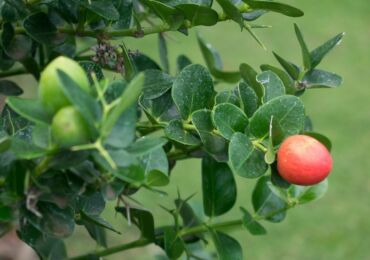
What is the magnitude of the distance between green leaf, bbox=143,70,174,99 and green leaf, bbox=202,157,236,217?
172 mm

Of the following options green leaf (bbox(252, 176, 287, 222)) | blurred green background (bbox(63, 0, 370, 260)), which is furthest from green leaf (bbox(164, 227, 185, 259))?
blurred green background (bbox(63, 0, 370, 260))

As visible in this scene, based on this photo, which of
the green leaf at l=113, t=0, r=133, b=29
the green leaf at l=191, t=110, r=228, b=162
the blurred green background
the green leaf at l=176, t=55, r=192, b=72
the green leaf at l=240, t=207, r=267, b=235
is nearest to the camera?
the green leaf at l=191, t=110, r=228, b=162

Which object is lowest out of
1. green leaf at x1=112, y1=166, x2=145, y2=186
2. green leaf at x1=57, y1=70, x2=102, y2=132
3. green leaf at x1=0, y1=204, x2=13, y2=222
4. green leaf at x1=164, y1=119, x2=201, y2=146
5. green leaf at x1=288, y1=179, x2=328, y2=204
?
green leaf at x1=288, y1=179, x2=328, y2=204

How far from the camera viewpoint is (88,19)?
3.01 ft

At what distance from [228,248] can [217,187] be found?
0.11 metres

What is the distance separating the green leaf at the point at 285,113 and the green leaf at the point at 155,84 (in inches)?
6.1

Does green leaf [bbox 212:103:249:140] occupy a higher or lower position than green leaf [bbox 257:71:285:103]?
lower

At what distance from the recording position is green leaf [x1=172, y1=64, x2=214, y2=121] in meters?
0.84

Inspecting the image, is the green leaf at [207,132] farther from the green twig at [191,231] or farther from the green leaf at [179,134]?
the green twig at [191,231]

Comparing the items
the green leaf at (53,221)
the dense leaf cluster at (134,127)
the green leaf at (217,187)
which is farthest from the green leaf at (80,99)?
the green leaf at (217,187)

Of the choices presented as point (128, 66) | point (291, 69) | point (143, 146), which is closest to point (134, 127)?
point (143, 146)

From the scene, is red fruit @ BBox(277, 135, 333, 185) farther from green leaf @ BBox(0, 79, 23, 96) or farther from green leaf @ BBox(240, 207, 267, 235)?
green leaf @ BBox(0, 79, 23, 96)

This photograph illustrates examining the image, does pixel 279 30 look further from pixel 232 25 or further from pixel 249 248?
pixel 249 248

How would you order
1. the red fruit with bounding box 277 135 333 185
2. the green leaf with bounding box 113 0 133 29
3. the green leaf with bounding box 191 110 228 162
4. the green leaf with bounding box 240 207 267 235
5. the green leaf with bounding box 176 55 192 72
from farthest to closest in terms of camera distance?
the green leaf with bounding box 176 55 192 72 < the green leaf with bounding box 240 207 267 235 < the green leaf with bounding box 113 0 133 29 < the green leaf with bounding box 191 110 228 162 < the red fruit with bounding box 277 135 333 185
